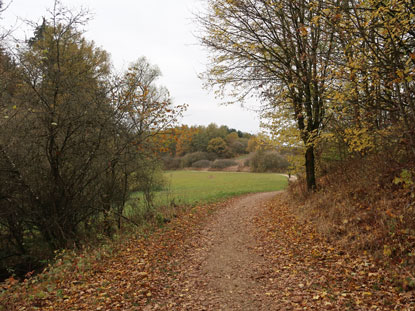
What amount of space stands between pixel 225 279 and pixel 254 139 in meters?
6.92

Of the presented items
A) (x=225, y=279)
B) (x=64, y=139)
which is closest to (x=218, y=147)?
(x=64, y=139)

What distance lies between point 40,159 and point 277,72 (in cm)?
904

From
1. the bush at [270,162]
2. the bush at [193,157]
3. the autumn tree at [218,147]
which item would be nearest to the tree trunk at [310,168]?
the bush at [270,162]

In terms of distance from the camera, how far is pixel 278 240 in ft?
25.1

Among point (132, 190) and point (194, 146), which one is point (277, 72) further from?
point (194, 146)

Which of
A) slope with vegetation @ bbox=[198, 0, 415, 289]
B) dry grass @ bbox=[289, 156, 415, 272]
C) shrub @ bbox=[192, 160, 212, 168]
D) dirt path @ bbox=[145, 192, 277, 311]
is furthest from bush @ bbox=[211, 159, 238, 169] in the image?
dirt path @ bbox=[145, 192, 277, 311]

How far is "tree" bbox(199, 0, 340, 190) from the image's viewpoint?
961 cm

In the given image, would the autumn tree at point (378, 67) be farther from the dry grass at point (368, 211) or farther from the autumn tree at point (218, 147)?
the autumn tree at point (218, 147)

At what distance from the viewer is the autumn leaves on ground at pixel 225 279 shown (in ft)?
14.8

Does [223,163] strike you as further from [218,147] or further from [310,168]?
[310,168]

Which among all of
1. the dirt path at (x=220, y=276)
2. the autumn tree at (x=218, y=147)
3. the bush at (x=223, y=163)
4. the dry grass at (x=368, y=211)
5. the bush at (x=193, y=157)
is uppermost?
the autumn tree at (x=218, y=147)

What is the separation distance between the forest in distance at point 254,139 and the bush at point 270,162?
29750 millimetres

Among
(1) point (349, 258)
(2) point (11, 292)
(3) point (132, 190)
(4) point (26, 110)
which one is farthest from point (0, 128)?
(1) point (349, 258)

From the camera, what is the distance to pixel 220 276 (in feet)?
18.9
